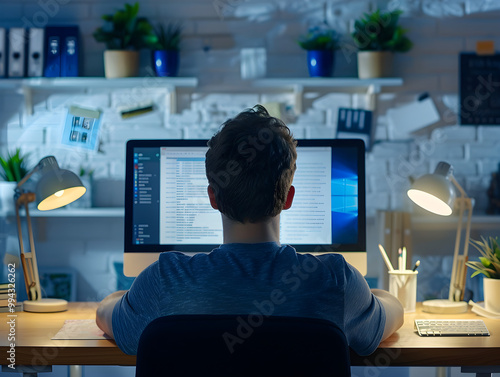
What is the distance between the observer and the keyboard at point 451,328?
64.2 inches

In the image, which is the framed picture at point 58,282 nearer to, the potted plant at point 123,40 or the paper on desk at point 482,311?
the potted plant at point 123,40

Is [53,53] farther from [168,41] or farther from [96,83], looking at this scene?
[168,41]

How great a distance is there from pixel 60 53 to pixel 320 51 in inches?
45.1

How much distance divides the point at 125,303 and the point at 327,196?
0.79m

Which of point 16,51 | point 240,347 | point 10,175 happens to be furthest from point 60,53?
point 240,347

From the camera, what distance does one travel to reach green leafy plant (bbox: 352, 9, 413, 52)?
273 cm

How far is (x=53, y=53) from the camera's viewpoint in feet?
9.17

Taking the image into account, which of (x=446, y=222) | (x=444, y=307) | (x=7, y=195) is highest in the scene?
(x=7, y=195)

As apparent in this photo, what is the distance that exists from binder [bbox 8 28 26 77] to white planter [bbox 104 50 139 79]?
0.38m

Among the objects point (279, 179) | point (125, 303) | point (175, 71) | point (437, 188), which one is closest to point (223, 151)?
point (279, 179)

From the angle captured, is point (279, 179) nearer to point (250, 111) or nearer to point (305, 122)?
point (250, 111)

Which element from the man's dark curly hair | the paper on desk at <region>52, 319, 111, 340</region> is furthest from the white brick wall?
the man's dark curly hair

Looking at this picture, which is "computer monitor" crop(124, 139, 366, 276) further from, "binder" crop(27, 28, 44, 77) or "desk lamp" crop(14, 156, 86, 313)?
"binder" crop(27, 28, 44, 77)

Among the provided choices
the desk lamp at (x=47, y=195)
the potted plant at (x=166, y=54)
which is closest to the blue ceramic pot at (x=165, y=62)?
the potted plant at (x=166, y=54)
